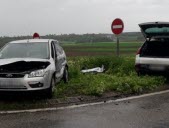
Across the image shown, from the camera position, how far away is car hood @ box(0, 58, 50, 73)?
35.3 ft

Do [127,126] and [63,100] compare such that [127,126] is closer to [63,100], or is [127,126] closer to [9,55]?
[63,100]

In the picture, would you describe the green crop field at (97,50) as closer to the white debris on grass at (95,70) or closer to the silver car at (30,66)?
the white debris on grass at (95,70)

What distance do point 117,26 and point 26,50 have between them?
25.1 feet

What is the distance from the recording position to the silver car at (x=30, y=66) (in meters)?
10.5

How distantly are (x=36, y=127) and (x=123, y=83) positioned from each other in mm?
5270

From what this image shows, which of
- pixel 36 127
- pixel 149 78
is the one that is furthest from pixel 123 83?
pixel 36 127

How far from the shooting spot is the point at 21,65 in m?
10.9

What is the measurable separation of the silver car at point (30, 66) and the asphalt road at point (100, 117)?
113 cm

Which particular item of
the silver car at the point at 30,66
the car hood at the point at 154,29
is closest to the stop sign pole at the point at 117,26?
the car hood at the point at 154,29

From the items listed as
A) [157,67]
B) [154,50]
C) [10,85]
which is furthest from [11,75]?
[154,50]

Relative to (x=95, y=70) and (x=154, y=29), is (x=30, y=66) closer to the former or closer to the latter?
(x=154, y=29)

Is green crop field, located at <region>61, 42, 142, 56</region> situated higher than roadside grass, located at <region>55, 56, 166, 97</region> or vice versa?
roadside grass, located at <region>55, 56, 166, 97</region>

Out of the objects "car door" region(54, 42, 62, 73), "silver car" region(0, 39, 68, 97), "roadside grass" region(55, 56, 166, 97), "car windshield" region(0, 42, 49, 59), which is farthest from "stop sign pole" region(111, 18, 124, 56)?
"car windshield" region(0, 42, 49, 59)

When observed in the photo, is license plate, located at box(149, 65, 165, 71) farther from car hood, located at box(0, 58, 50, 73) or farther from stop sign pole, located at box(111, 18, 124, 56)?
car hood, located at box(0, 58, 50, 73)
